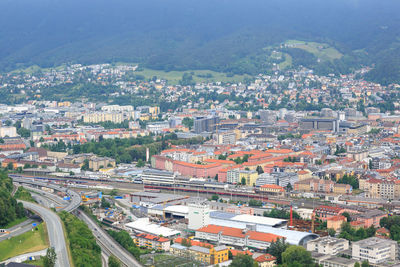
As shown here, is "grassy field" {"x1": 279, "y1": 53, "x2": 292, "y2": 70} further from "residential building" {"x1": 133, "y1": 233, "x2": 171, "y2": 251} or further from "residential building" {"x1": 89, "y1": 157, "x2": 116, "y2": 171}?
"residential building" {"x1": 133, "y1": 233, "x2": 171, "y2": 251}

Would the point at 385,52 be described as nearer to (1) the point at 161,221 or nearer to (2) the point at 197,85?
(2) the point at 197,85

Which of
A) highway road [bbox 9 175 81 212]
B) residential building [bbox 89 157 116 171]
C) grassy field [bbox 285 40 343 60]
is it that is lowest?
highway road [bbox 9 175 81 212]

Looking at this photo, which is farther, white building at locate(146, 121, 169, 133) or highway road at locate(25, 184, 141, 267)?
white building at locate(146, 121, 169, 133)

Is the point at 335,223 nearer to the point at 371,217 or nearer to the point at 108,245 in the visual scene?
the point at 371,217

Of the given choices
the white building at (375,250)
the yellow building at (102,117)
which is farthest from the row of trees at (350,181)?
the yellow building at (102,117)

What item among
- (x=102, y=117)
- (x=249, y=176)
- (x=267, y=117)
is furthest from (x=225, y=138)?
(x=102, y=117)

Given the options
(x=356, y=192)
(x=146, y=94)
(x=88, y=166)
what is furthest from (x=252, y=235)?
(x=146, y=94)

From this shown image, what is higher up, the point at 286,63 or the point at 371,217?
the point at 286,63

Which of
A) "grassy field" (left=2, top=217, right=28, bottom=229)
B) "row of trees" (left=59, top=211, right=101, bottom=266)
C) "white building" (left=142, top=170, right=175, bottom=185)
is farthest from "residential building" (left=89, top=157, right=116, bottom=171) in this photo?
"row of trees" (left=59, top=211, right=101, bottom=266)
